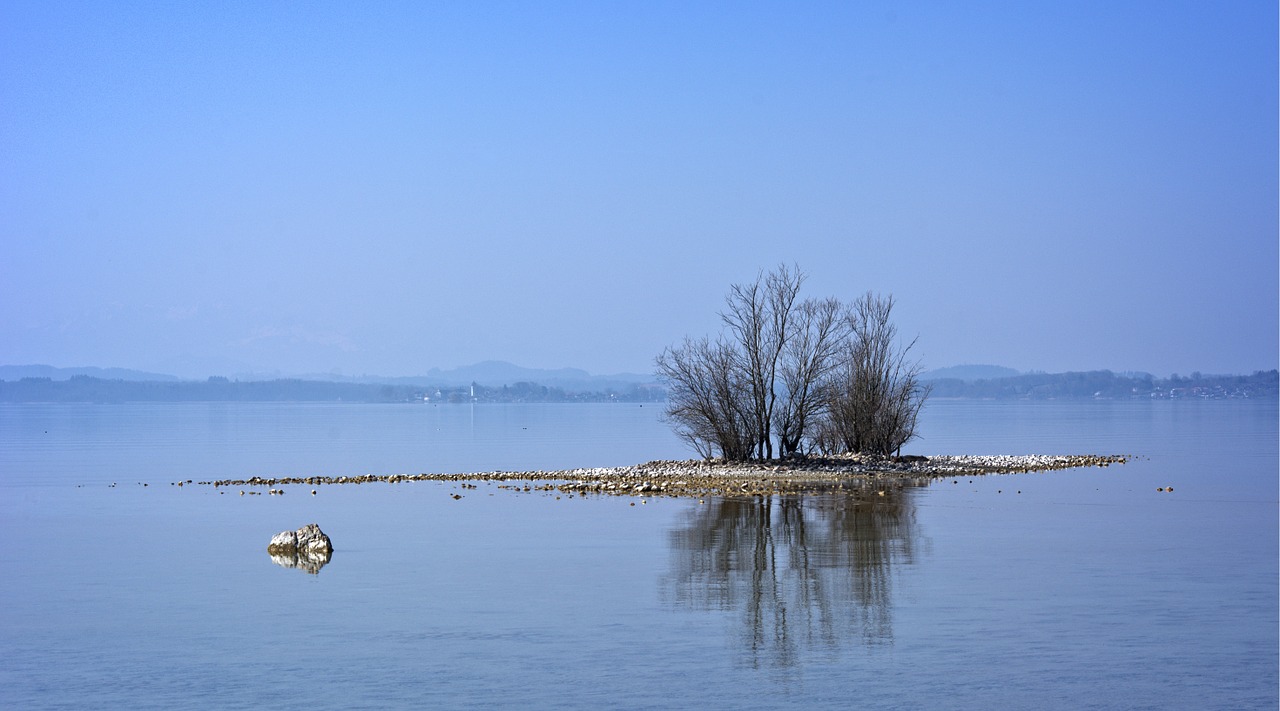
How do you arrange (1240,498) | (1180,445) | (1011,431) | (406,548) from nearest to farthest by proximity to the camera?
(406,548), (1240,498), (1180,445), (1011,431)

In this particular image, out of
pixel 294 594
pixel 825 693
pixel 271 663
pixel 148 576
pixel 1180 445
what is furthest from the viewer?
pixel 1180 445

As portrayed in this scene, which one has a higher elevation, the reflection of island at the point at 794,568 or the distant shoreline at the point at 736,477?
the distant shoreline at the point at 736,477

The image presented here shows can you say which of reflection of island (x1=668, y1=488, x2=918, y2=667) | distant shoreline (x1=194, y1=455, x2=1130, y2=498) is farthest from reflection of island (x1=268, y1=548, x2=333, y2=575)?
distant shoreline (x1=194, y1=455, x2=1130, y2=498)

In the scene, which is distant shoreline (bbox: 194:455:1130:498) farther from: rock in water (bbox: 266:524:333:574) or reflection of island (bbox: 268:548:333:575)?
reflection of island (bbox: 268:548:333:575)

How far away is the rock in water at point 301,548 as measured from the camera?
866 inches

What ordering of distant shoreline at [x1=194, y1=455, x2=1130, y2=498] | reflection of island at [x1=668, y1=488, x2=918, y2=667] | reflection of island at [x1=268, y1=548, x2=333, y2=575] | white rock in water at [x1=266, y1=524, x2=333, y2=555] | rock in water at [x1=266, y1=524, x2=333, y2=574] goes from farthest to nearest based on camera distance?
distant shoreline at [x1=194, y1=455, x2=1130, y2=498]
white rock in water at [x1=266, y1=524, x2=333, y2=555]
rock in water at [x1=266, y1=524, x2=333, y2=574]
reflection of island at [x1=268, y1=548, x2=333, y2=575]
reflection of island at [x1=668, y1=488, x2=918, y2=667]

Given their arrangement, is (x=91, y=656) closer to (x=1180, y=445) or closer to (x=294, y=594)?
(x=294, y=594)

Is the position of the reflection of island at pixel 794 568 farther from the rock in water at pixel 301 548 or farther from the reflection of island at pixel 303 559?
the rock in water at pixel 301 548

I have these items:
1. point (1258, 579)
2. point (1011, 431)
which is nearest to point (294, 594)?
point (1258, 579)

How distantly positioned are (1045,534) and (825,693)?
13.9 meters

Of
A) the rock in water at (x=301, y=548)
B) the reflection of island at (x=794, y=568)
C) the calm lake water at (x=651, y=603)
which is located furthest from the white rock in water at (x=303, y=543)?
the reflection of island at (x=794, y=568)

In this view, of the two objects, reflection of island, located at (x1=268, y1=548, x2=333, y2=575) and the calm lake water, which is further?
reflection of island, located at (x1=268, y1=548, x2=333, y2=575)

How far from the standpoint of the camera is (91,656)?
14.2 meters

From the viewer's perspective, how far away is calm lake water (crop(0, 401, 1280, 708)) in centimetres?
1256
